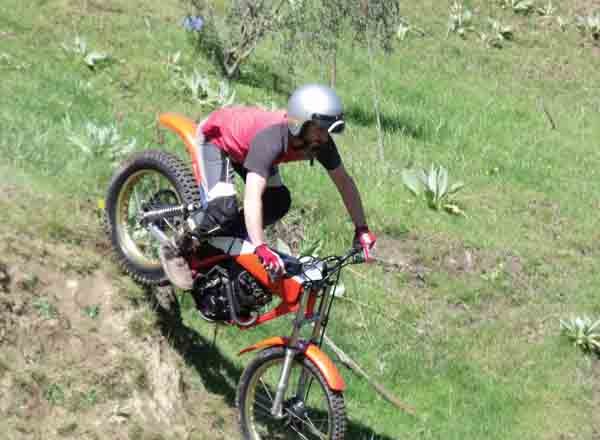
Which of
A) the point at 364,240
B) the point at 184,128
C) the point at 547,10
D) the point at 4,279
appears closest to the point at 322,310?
the point at 364,240

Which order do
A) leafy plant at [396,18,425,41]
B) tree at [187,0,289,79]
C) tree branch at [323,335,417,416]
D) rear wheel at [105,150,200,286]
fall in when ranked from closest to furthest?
rear wheel at [105,150,200,286] < tree branch at [323,335,417,416] < tree at [187,0,289,79] < leafy plant at [396,18,425,41]

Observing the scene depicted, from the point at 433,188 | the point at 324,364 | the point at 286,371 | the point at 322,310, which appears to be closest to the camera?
the point at 324,364

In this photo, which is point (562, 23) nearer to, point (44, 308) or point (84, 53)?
point (84, 53)

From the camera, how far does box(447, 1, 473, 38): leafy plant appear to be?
20.9 metres

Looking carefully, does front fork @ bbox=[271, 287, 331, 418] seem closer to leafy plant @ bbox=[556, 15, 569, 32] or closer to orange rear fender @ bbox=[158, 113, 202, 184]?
orange rear fender @ bbox=[158, 113, 202, 184]

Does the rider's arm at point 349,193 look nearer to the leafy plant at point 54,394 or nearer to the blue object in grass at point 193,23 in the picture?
the leafy plant at point 54,394

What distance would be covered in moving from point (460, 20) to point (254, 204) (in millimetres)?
16399

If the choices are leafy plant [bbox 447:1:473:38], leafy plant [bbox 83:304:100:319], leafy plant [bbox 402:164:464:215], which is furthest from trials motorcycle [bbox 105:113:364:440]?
leafy plant [bbox 447:1:473:38]

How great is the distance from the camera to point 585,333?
9.95 meters

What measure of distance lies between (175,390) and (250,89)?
28.5 ft

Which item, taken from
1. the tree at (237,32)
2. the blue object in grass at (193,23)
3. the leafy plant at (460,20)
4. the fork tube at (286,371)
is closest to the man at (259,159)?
the fork tube at (286,371)

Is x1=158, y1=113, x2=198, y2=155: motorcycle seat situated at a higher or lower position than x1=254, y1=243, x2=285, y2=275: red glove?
higher

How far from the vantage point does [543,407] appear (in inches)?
356

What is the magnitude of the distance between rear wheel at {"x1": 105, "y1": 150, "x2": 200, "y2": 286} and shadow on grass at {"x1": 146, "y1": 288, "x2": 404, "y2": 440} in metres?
0.28
